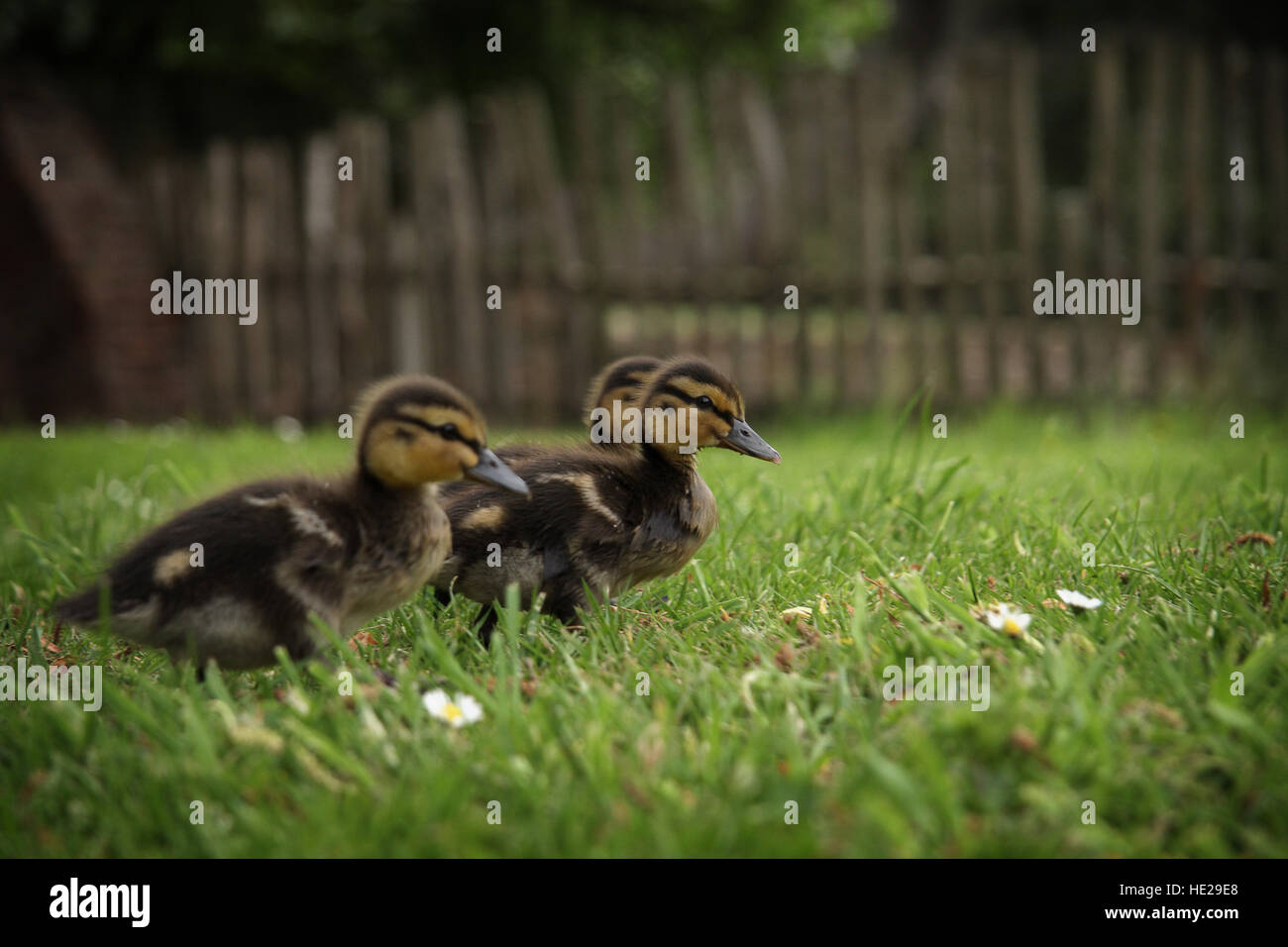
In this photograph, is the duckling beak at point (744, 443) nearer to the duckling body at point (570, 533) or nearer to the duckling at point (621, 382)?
the duckling body at point (570, 533)

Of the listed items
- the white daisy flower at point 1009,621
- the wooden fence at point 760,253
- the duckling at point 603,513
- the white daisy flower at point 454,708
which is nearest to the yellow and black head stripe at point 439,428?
the duckling at point 603,513

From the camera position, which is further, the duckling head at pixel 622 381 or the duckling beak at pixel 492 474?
the duckling head at pixel 622 381

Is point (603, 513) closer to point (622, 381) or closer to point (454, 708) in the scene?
point (622, 381)

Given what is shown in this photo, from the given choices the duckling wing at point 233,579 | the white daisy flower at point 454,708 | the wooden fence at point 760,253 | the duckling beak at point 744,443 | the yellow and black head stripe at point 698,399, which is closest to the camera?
the white daisy flower at point 454,708

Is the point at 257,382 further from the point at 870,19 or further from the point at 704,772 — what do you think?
the point at 870,19

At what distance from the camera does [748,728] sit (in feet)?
8.84

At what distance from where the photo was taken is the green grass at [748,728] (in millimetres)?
2223

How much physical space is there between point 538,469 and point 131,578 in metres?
1.26

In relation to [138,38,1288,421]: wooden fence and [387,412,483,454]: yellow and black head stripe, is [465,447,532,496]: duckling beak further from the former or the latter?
[138,38,1288,421]: wooden fence

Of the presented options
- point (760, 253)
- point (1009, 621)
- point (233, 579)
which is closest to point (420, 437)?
point (233, 579)

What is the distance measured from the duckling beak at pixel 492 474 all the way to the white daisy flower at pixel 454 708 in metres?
0.65

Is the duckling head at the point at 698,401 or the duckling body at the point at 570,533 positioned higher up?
the duckling head at the point at 698,401
